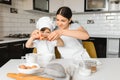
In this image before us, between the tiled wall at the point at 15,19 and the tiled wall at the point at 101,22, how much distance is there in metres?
1.17

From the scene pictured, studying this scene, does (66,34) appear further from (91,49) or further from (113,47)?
(113,47)

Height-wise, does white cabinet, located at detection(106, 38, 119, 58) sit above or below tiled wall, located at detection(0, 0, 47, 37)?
below

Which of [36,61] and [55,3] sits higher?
[55,3]

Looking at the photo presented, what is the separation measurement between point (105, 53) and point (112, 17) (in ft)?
2.93

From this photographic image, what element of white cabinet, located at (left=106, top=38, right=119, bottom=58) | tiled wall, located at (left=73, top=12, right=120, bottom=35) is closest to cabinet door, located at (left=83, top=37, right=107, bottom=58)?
white cabinet, located at (left=106, top=38, right=119, bottom=58)

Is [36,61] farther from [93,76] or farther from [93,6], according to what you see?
[93,6]

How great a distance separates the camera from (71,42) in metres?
1.73

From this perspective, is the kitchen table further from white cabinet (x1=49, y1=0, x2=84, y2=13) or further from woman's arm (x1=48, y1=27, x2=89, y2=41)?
white cabinet (x1=49, y1=0, x2=84, y2=13)

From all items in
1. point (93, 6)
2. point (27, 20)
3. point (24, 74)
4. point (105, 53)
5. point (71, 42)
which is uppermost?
point (93, 6)

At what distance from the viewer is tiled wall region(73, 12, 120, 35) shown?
3.95 metres

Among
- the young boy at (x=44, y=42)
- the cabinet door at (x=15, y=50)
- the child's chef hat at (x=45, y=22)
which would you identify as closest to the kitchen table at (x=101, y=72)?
the young boy at (x=44, y=42)

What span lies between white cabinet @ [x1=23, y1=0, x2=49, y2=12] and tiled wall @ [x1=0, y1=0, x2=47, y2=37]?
101 mm

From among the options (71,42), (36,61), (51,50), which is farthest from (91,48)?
(36,61)

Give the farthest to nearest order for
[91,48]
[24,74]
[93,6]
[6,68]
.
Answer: [93,6] < [91,48] < [6,68] < [24,74]
